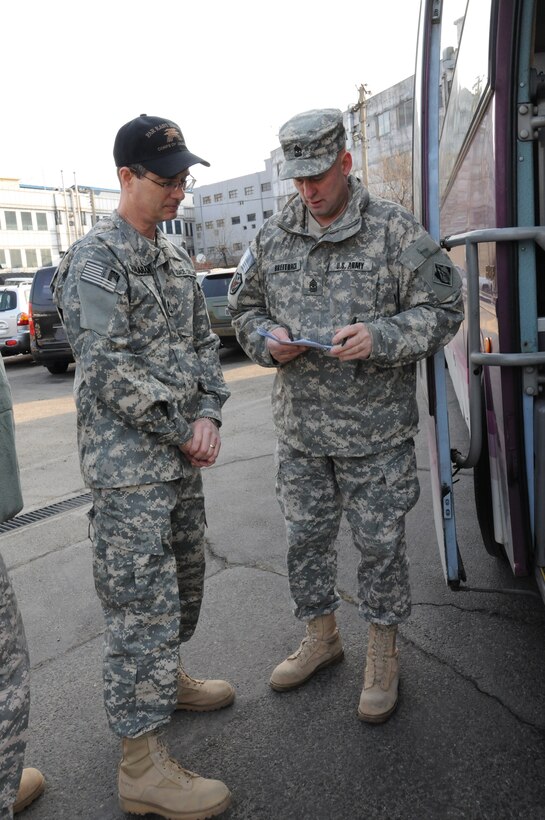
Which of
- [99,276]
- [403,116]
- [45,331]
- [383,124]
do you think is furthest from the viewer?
[383,124]

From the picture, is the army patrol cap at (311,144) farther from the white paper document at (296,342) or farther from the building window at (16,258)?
the building window at (16,258)

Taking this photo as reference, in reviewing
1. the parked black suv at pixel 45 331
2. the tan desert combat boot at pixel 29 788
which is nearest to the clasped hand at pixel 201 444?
the tan desert combat boot at pixel 29 788

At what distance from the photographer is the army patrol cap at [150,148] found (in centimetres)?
205

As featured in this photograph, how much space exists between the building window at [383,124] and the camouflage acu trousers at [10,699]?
54.7 m

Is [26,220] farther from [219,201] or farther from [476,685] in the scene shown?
[476,685]

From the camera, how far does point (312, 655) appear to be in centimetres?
272

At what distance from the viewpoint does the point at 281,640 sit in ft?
9.89

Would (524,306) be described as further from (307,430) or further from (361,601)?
(361,601)

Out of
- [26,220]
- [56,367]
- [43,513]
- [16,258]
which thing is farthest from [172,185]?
[26,220]

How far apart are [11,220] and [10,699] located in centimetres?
6273

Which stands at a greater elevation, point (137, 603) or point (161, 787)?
point (137, 603)

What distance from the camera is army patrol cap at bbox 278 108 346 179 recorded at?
2.27 metres

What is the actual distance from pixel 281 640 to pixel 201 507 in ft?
3.05

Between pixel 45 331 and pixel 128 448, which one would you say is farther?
pixel 45 331
